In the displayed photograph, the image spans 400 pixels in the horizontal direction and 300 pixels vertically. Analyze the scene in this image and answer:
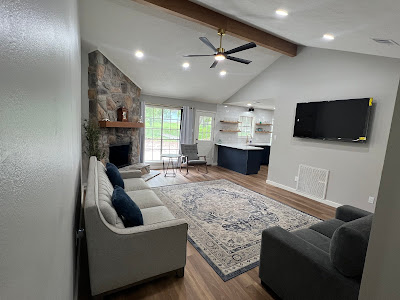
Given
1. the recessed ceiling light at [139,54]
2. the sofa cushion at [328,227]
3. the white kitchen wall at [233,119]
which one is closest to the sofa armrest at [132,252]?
the sofa cushion at [328,227]

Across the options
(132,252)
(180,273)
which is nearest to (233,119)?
(180,273)

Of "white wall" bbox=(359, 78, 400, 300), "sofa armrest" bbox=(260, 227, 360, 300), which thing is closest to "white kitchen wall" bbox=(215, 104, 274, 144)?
"sofa armrest" bbox=(260, 227, 360, 300)

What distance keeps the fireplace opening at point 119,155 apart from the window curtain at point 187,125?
1.83 meters

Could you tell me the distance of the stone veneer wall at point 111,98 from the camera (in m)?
3.97

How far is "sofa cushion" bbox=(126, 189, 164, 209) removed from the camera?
2.43 m

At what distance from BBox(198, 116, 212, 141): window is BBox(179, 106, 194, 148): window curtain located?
1.31 ft

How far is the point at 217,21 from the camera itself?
3.15 m

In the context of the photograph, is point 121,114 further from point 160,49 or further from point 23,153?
point 23,153

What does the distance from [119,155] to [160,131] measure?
1658 millimetres

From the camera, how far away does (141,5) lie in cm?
288

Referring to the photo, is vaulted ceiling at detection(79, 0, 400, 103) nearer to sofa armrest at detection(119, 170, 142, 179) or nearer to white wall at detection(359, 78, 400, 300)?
white wall at detection(359, 78, 400, 300)

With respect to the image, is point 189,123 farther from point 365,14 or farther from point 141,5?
point 365,14

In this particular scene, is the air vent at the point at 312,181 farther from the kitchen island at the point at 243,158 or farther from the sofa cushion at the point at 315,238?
the sofa cushion at the point at 315,238

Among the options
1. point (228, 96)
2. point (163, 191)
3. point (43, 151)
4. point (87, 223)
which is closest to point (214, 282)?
point (87, 223)
